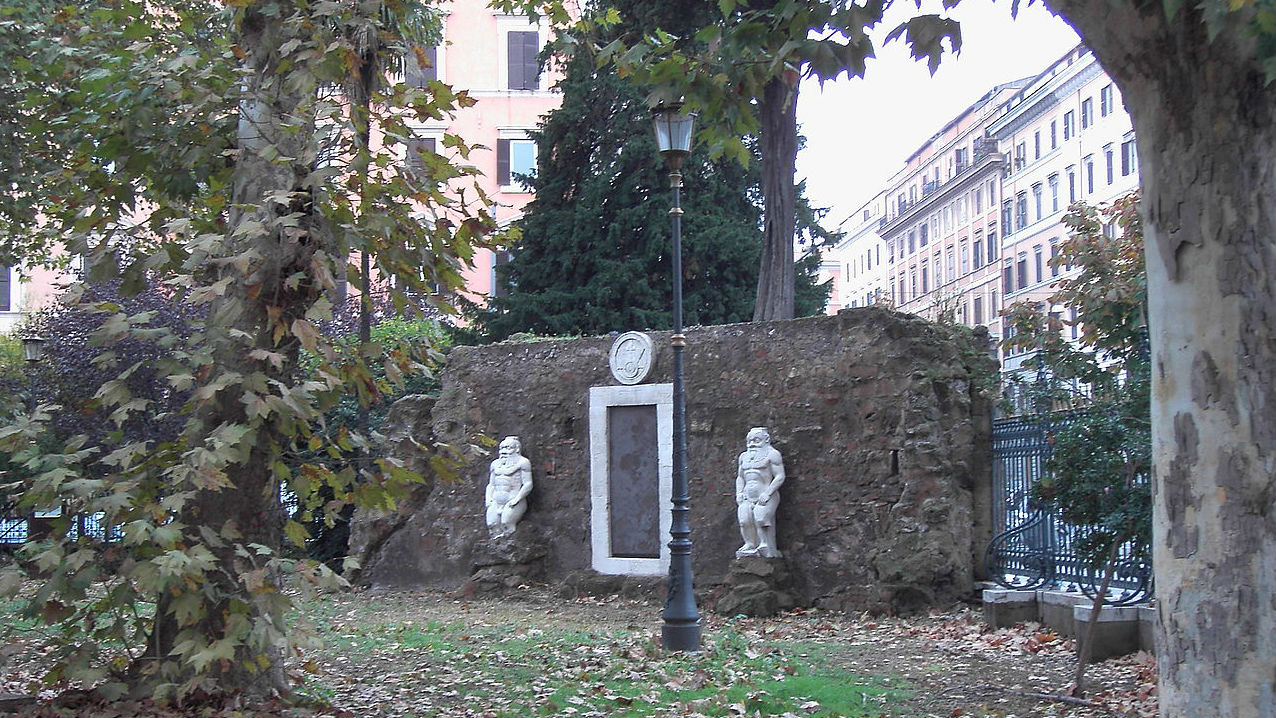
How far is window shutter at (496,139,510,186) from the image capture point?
3806cm

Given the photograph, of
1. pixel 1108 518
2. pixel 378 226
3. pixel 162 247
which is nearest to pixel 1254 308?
pixel 1108 518

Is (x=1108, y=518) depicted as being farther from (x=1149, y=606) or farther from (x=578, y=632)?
(x=578, y=632)

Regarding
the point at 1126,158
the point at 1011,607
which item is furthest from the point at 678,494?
the point at 1126,158

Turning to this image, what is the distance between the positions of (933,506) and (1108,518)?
4756mm

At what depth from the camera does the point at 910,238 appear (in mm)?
79312

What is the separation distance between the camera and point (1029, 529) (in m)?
12.5

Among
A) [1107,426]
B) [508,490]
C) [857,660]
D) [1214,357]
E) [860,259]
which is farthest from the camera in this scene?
[860,259]

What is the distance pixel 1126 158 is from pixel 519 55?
81.5ft

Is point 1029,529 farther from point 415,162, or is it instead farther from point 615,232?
point 615,232

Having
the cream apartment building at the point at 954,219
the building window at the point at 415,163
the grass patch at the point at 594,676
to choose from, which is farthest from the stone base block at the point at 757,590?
the cream apartment building at the point at 954,219

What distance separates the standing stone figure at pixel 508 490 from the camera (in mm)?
16047

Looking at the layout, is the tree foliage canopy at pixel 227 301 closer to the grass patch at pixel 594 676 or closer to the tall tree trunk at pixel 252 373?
the tall tree trunk at pixel 252 373

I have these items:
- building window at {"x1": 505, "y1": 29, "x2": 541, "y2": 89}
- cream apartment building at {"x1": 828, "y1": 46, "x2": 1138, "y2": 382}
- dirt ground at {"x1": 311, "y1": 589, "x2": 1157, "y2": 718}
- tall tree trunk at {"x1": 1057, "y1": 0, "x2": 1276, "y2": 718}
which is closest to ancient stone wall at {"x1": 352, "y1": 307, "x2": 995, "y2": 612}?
dirt ground at {"x1": 311, "y1": 589, "x2": 1157, "y2": 718}

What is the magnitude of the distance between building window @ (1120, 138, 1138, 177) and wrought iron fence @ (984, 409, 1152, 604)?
39262mm
